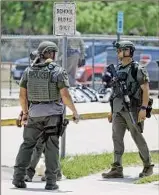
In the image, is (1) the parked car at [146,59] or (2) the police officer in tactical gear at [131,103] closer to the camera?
(2) the police officer in tactical gear at [131,103]

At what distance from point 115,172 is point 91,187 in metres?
0.83

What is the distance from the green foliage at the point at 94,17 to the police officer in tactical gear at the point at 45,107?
29822 mm

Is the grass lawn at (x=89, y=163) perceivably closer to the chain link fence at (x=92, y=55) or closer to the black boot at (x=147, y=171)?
the black boot at (x=147, y=171)

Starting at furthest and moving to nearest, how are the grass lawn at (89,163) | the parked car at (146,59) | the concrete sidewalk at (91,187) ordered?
the parked car at (146,59) → the grass lawn at (89,163) → the concrete sidewalk at (91,187)

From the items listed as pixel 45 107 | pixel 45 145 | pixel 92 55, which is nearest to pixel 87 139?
pixel 45 145

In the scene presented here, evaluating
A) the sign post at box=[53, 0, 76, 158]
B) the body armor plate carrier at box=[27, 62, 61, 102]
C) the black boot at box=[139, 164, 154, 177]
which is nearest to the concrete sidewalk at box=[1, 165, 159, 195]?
the black boot at box=[139, 164, 154, 177]

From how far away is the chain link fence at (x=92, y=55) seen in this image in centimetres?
2128

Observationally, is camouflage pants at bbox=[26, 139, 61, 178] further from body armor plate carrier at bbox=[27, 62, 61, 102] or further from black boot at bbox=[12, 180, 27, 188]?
body armor plate carrier at bbox=[27, 62, 61, 102]

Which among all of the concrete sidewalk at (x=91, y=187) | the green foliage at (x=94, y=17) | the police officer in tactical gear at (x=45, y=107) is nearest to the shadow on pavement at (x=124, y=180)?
the concrete sidewalk at (x=91, y=187)

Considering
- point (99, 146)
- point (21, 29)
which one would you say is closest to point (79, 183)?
point (99, 146)

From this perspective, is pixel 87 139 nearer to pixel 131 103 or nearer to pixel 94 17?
pixel 131 103

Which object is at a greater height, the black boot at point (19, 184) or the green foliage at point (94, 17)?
the green foliage at point (94, 17)

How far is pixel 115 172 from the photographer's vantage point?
10906 mm

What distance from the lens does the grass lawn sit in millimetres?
11188
